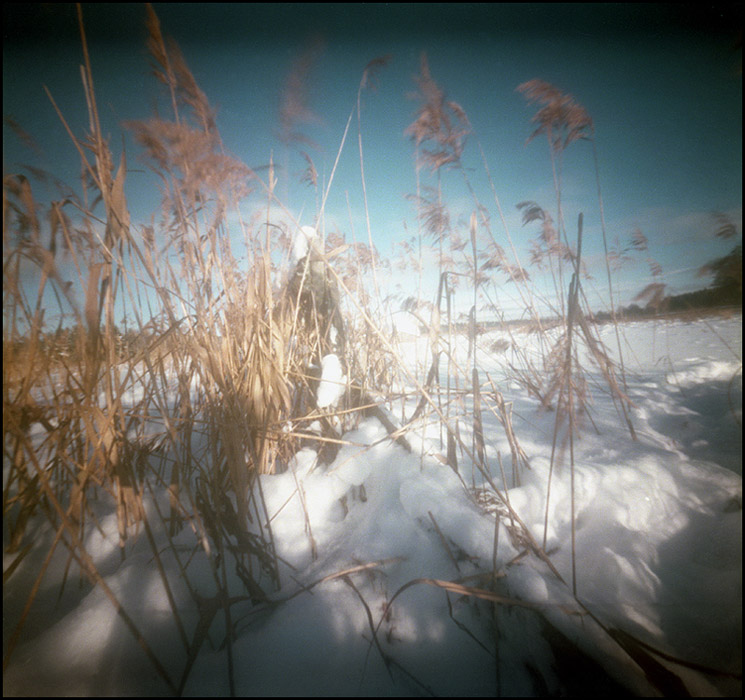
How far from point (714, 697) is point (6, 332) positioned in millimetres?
1608

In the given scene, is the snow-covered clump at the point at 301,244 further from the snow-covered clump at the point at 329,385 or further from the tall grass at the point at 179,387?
the snow-covered clump at the point at 329,385

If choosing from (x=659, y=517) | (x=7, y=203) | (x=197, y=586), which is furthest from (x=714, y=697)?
(x=7, y=203)

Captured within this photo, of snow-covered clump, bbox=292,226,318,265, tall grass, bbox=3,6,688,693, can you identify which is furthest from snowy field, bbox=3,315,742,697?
snow-covered clump, bbox=292,226,318,265

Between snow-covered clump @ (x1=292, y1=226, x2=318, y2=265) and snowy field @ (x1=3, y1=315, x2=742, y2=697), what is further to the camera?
snow-covered clump @ (x1=292, y1=226, x2=318, y2=265)

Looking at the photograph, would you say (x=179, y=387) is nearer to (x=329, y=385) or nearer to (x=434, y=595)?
(x=329, y=385)

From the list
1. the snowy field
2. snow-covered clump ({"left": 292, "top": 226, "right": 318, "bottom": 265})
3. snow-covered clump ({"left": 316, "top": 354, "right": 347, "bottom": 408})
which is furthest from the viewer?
snow-covered clump ({"left": 292, "top": 226, "right": 318, "bottom": 265})

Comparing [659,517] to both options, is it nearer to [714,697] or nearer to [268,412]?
[714,697]

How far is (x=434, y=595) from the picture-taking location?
51 centimetres

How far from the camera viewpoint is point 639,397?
1.34 metres

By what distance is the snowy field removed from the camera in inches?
16.4

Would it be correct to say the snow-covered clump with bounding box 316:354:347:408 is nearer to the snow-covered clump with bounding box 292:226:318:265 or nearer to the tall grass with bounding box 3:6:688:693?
the tall grass with bounding box 3:6:688:693

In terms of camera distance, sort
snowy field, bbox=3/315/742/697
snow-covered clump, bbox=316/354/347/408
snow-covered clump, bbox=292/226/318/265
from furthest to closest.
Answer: snow-covered clump, bbox=292/226/318/265 < snow-covered clump, bbox=316/354/347/408 < snowy field, bbox=3/315/742/697

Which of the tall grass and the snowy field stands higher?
the tall grass

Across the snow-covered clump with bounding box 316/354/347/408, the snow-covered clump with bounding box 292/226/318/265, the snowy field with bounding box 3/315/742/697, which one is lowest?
the snowy field with bounding box 3/315/742/697
